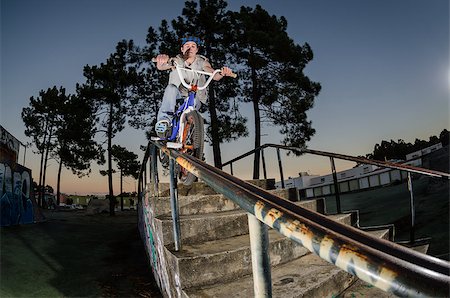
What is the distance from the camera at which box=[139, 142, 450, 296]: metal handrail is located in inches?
23.2

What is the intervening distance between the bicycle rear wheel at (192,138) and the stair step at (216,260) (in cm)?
140

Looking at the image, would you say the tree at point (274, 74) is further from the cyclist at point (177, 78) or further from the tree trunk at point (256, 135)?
the cyclist at point (177, 78)

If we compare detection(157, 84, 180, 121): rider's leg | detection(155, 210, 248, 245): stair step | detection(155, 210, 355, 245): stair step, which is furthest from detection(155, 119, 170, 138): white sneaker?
detection(155, 210, 248, 245): stair step

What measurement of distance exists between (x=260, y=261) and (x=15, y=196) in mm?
12730

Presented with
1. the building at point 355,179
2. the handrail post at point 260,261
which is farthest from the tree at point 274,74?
the handrail post at point 260,261

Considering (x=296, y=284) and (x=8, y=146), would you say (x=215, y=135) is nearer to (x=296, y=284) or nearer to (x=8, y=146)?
(x=8, y=146)

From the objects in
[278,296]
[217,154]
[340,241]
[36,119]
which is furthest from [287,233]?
[36,119]

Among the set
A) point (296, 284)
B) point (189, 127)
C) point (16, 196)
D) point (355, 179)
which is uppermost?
point (189, 127)

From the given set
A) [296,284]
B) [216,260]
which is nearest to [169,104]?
[216,260]

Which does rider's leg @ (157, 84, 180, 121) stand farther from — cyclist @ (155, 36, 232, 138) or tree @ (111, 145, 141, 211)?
tree @ (111, 145, 141, 211)

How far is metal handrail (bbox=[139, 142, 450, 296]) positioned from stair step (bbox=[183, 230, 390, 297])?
4.21ft

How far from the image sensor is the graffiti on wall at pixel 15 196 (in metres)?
9.74

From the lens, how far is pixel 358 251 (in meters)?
0.70

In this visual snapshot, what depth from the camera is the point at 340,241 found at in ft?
2.46
